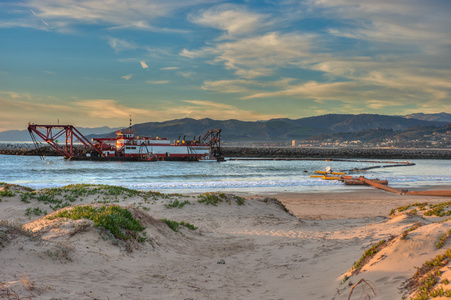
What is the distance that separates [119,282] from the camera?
663cm

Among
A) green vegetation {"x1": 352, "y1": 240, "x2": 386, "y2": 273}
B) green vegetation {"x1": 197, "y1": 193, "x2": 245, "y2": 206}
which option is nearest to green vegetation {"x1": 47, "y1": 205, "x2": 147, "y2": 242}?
green vegetation {"x1": 352, "y1": 240, "x2": 386, "y2": 273}

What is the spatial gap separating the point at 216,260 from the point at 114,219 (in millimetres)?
2946

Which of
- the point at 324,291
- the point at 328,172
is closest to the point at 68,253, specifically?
the point at 324,291

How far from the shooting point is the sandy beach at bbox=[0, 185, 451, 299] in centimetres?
591

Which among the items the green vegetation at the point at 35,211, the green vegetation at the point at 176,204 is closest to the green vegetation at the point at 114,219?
the green vegetation at the point at 35,211

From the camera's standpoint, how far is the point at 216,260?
363 inches

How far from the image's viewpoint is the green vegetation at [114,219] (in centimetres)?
891

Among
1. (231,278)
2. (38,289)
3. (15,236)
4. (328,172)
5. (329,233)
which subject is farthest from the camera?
(328,172)

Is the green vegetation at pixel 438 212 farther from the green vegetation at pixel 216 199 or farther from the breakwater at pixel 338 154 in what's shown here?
the breakwater at pixel 338 154

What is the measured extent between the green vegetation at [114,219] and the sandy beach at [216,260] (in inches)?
8.9

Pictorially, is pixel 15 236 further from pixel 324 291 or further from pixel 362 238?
pixel 362 238

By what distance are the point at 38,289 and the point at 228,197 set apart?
42.0 feet

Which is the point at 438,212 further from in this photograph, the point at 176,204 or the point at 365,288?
the point at 176,204

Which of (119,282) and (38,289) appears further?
(119,282)
